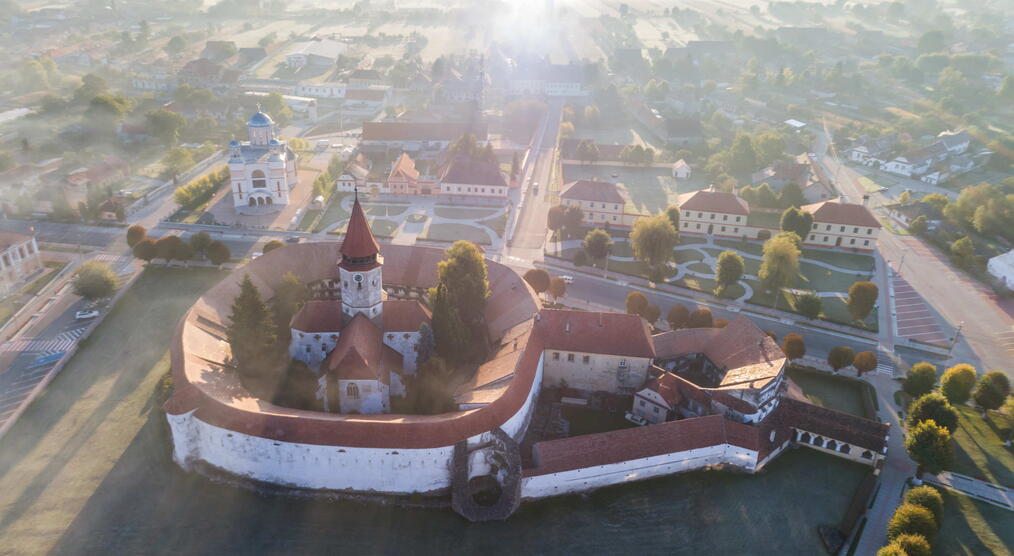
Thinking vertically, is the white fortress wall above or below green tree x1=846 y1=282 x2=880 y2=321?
below

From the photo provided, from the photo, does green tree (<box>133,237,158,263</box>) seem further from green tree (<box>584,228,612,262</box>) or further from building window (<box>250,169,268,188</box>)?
green tree (<box>584,228,612,262</box>)

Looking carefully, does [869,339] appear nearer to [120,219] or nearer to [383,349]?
[383,349]

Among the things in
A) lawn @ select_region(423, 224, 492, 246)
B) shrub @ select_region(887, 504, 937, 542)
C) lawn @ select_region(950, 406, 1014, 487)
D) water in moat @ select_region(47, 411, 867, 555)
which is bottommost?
water in moat @ select_region(47, 411, 867, 555)

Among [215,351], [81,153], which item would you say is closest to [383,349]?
[215,351]

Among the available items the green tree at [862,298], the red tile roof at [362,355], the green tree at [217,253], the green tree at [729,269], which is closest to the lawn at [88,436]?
the green tree at [217,253]

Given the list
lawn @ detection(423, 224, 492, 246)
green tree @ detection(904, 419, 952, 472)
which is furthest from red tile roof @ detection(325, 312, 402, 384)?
green tree @ detection(904, 419, 952, 472)

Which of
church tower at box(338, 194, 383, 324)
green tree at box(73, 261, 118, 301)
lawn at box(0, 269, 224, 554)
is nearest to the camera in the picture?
lawn at box(0, 269, 224, 554)

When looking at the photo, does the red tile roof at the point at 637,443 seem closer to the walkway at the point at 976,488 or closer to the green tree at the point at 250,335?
the walkway at the point at 976,488
